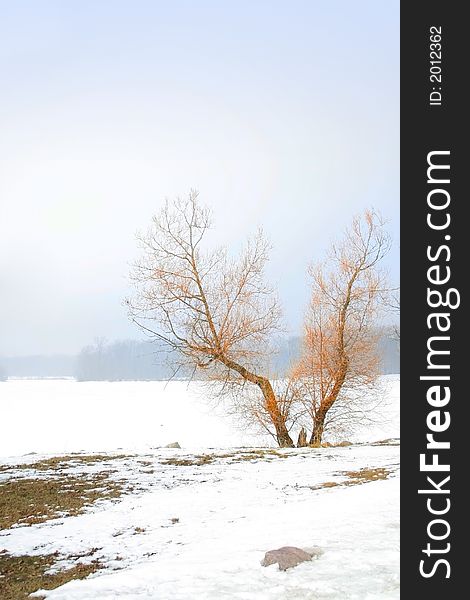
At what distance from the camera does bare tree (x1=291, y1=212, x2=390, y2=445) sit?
49.9 feet

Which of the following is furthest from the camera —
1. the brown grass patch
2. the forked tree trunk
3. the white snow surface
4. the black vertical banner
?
the white snow surface

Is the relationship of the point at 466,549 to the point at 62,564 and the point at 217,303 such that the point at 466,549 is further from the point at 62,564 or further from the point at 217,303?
the point at 217,303

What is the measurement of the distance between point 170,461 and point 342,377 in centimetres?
551

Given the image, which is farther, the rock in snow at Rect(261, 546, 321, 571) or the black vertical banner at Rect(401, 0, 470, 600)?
the rock in snow at Rect(261, 546, 321, 571)

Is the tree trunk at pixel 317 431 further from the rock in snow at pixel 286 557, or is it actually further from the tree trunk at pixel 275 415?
the rock in snow at pixel 286 557

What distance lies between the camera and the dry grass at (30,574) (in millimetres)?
4719

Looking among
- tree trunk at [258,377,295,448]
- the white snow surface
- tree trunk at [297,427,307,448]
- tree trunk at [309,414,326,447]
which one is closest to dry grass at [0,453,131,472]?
the white snow surface

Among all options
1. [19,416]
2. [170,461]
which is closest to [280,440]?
[170,461]

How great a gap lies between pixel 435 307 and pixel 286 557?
3.39 metres

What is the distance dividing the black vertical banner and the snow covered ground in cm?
243

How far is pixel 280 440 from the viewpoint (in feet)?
51.7

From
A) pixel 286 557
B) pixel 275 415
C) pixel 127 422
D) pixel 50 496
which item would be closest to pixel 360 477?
pixel 50 496

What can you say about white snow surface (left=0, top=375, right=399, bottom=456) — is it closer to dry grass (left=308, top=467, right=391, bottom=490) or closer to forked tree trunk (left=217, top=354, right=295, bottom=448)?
forked tree trunk (left=217, top=354, right=295, bottom=448)

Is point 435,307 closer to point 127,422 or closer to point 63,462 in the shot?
point 63,462
